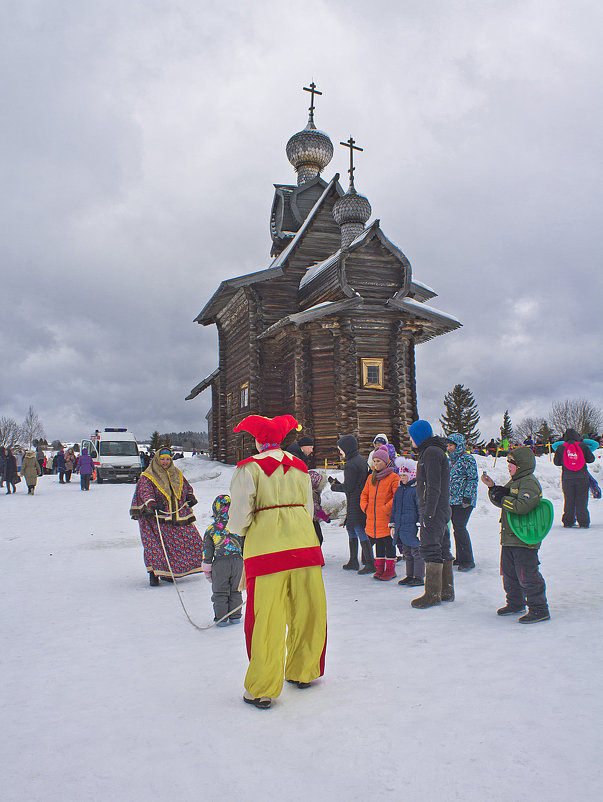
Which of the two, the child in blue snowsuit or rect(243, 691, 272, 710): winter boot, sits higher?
the child in blue snowsuit

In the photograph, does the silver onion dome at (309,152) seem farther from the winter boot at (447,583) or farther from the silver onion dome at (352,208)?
the winter boot at (447,583)

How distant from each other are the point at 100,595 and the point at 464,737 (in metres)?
4.86

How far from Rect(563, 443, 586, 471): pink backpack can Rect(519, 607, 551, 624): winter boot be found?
5991 millimetres

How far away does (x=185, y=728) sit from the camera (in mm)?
3150

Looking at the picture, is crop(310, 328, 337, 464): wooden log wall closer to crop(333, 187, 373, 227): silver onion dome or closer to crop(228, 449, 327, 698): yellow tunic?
crop(333, 187, 373, 227): silver onion dome

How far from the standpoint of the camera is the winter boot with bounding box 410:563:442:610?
554 cm

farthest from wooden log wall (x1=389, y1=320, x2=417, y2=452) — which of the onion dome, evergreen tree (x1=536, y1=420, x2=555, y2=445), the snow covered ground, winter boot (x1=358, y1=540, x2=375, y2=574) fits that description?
evergreen tree (x1=536, y1=420, x2=555, y2=445)

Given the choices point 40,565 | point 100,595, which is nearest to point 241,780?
point 100,595

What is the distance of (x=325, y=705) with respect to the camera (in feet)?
11.1

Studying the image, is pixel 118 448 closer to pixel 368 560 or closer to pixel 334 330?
pixel 334 330

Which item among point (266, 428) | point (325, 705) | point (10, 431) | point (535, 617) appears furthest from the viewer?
point (10, 431)

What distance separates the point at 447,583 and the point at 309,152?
2473cm

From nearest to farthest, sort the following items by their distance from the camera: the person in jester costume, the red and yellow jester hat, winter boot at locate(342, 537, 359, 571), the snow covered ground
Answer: the snow covered ground
the person in jester costume
the red and yellow jester hat
winter boot at locate(342, 537, 359, 571)

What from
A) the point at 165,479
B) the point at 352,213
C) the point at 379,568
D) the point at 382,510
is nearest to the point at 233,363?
the point at 352,213
